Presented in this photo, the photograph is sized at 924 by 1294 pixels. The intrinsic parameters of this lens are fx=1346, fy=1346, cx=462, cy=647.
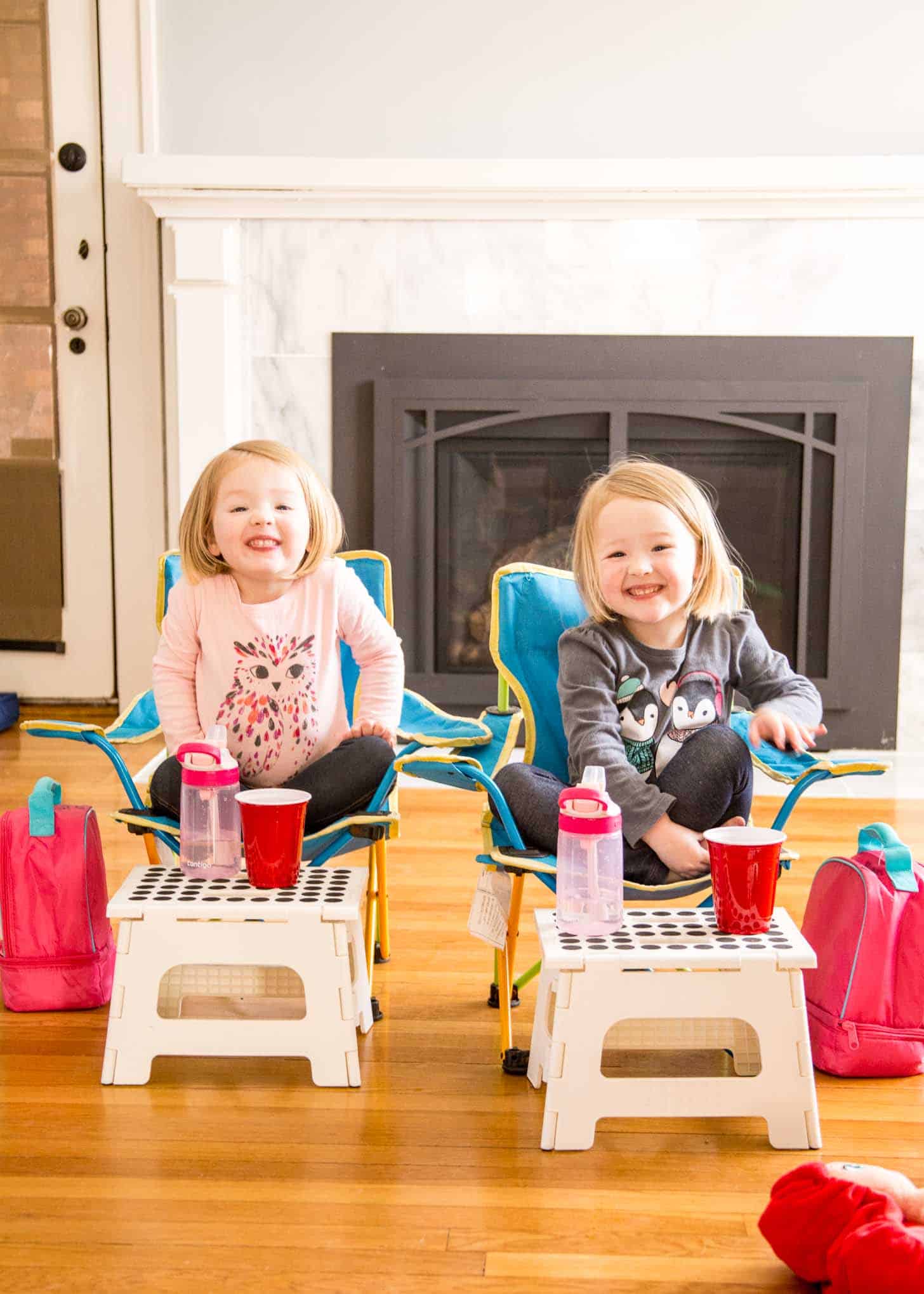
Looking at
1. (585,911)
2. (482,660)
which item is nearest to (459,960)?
(585,911)

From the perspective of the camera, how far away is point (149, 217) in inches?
154

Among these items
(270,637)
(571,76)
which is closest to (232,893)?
(270,637)

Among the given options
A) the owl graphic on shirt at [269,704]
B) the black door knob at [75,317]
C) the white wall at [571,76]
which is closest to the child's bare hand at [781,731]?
the owl graphic on shirt at [269,704]

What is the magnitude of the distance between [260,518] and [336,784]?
1.36 ft

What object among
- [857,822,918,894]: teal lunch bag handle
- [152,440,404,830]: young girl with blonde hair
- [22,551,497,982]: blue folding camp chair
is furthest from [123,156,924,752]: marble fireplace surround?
[857,822,918,894]: teal lunch bag handle

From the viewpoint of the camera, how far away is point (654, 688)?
1989 millimetres

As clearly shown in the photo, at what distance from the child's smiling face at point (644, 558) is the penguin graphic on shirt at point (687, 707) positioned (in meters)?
0.11

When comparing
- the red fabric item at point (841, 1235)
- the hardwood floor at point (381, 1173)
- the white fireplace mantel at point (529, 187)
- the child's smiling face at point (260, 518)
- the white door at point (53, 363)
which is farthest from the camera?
the white door at point (53, 363)

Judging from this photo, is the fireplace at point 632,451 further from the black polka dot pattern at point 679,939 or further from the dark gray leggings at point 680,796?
the black polka dot pattern at point 679,939

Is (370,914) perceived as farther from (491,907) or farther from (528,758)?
(528,758)

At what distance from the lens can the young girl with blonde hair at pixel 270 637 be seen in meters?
2.04

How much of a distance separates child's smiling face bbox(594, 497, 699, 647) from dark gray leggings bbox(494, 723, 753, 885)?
218 millimetres

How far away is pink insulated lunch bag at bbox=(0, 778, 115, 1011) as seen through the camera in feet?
6.57

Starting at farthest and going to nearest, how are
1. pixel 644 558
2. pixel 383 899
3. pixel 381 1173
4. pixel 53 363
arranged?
1. pixel 53 363
2. pixel 383 899
3. pixel 644 558
4. pixel 381 1173
